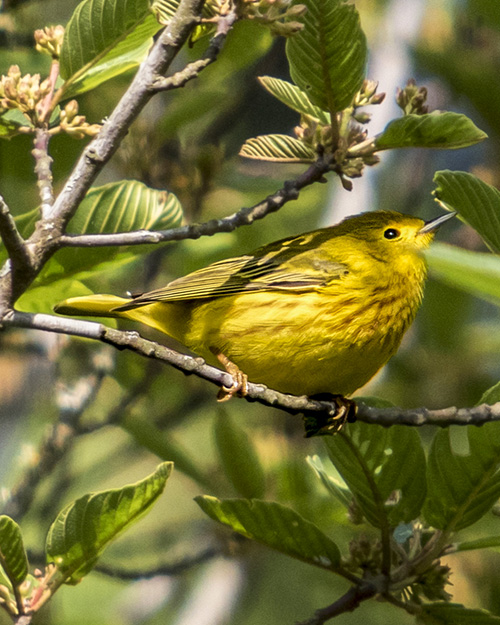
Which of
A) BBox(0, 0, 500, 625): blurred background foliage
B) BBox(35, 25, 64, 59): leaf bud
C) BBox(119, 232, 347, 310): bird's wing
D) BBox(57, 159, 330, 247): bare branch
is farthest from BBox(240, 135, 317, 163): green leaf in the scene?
BBox(0, 0, 500, 625): blurred background foliage

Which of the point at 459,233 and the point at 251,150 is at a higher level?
the point at 251,150

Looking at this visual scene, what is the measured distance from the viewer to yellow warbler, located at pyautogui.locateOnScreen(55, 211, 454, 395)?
118 inches

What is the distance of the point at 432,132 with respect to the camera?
234 cm

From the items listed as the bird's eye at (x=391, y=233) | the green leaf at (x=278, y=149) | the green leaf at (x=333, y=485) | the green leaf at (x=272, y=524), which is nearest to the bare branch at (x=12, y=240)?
the green leaf at (x=278, y=149)

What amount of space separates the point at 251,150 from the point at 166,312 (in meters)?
0.98

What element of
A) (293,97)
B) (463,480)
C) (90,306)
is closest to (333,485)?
(463,480)

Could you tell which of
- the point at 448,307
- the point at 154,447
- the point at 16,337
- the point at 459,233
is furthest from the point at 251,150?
the point at 459,233

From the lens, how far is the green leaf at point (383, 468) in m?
2.58

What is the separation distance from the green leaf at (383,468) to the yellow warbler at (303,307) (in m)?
0.42

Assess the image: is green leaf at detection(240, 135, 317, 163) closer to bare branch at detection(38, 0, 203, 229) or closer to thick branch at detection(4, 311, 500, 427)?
bare branch at detection(38, 0, 203, 229)

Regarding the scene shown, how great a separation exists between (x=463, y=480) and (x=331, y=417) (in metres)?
0.56

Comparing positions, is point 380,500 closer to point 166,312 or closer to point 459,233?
point 166,312

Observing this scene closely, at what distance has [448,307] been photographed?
5.33 meters

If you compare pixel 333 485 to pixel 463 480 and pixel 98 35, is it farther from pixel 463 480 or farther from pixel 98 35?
pixel 98 35
